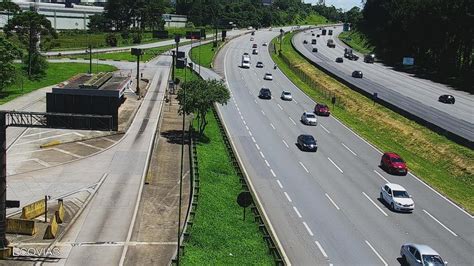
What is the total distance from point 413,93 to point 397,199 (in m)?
53.9

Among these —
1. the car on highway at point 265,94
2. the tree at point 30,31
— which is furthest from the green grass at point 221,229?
the tree at point 30,31

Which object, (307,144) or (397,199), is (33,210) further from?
(307,144)

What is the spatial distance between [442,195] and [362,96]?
4350cm

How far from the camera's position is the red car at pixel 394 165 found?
53.4 metres

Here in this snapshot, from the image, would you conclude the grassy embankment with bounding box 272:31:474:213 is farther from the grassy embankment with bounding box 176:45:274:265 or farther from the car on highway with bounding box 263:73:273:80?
the grassy embankment with bounding box 176:45:274:265

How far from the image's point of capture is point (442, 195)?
160 feet

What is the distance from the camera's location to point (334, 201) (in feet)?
149

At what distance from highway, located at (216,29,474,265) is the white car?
0.55 metres

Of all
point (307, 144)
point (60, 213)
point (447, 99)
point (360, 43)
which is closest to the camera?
point (60, 213)

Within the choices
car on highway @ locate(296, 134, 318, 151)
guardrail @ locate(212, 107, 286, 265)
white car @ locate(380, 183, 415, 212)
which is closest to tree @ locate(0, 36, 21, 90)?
guardrail @ locate(212, 107, 286, 265)

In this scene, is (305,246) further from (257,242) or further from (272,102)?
(272,102)

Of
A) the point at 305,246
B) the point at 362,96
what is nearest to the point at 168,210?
the point at 305,246

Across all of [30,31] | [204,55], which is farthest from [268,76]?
[30,31]

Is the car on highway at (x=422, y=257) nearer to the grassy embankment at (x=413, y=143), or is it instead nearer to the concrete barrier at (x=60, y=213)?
the grassy embankment at (x=413, y=143)
